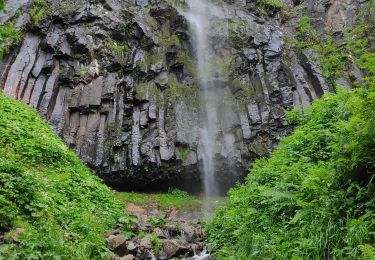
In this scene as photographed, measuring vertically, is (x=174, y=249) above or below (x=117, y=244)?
below

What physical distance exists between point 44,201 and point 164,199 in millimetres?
11679

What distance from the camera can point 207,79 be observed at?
965 inches

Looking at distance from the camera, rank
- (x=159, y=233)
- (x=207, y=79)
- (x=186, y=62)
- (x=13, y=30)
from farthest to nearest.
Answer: (x=186, y=62) < (x=207, y=79) < (x=13, y=30) < (x=159, y=233)

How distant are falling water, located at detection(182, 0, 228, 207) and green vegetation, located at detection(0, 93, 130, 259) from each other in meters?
8.59

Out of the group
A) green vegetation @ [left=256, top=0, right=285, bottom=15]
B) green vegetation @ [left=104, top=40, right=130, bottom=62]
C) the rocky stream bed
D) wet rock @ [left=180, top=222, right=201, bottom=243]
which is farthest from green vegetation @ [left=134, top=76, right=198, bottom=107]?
green vegetation @ [left=256, top=0, right=285, bottom=15]

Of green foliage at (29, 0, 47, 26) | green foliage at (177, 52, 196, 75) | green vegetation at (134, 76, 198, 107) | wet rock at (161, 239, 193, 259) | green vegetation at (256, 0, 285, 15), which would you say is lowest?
wet rock at (161, 239, 193, 259)

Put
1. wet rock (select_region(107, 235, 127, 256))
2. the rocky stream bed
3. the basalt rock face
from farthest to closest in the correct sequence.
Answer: the basalt rock face
the rocky stream bed
wet rock (select_region(107, 235, 127, 256))

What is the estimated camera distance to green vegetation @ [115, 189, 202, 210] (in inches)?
766

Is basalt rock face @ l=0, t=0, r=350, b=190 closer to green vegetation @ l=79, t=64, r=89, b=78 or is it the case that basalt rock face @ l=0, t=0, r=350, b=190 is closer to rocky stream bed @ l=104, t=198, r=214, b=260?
green vegetation @ l=79, t=64, r=89, b=78

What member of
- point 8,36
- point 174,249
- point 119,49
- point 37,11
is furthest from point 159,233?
point 37,11

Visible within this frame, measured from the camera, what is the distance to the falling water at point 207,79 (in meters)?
21.8

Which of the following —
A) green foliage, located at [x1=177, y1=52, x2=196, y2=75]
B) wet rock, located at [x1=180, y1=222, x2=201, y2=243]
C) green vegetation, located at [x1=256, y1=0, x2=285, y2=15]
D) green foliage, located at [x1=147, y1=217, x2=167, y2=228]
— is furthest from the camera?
green vegetation, located at [x1=256, y1=0, x2=285, y2=15]

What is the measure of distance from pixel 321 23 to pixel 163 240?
Answer: 23.7m

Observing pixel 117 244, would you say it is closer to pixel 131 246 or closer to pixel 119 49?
pixel 131 246
